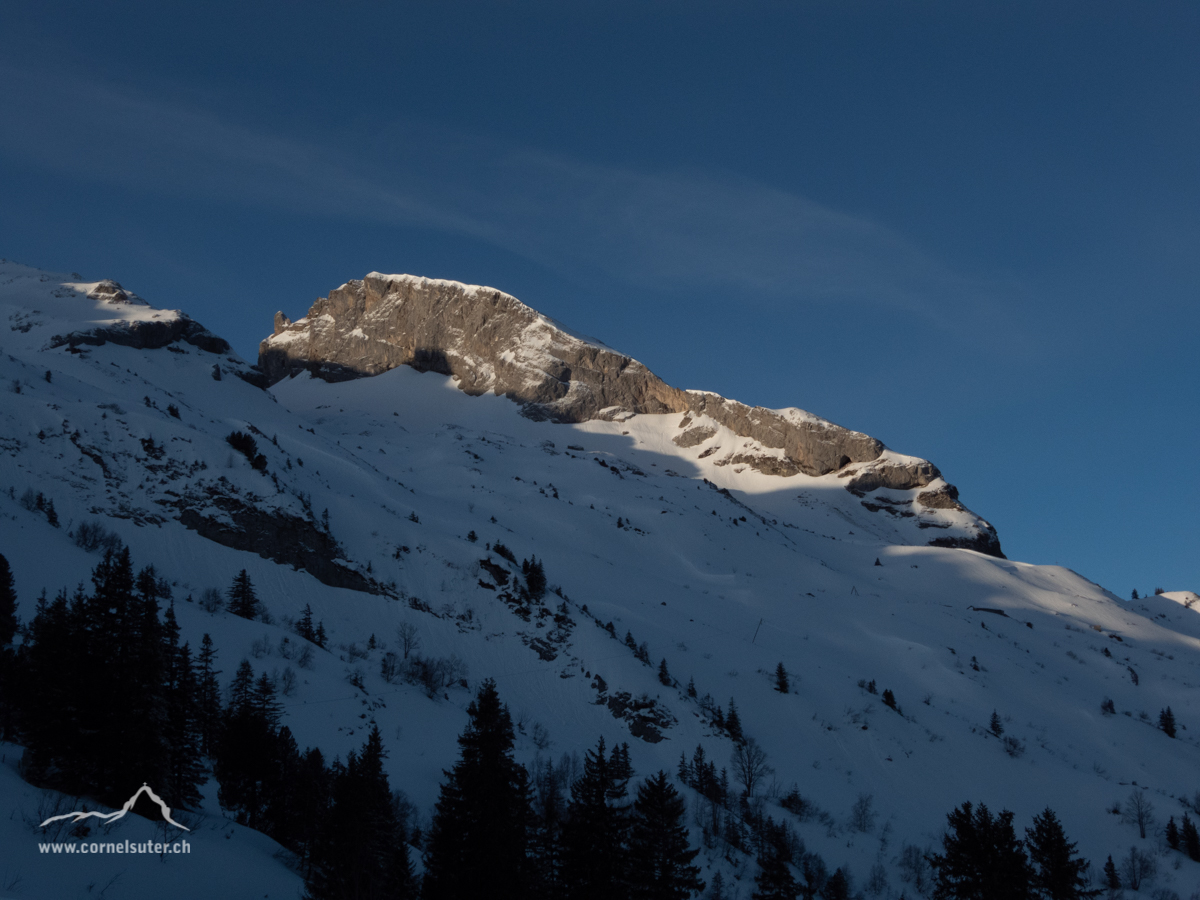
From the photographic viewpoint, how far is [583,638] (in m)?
58.2

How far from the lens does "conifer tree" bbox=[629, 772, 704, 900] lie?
22141 millimetres

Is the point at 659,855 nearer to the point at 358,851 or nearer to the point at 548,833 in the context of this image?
the point at 548,833

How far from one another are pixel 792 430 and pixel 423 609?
151 metres

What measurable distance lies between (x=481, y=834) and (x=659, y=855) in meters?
5.69

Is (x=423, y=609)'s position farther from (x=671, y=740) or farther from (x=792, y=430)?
(x=792, y=430)

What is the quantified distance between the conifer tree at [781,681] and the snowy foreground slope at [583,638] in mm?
1502

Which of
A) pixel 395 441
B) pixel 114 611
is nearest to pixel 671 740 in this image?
pixel 114 611

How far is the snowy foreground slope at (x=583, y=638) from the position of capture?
137 feet

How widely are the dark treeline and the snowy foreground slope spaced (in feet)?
6.79

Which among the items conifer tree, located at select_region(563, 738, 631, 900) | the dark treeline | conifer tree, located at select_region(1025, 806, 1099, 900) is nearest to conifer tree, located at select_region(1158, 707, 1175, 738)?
conifer tree, located at select_region(1025, 806, 1099, 900)

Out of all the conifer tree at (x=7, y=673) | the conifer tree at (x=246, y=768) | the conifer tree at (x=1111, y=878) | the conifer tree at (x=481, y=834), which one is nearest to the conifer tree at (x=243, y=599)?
the conifer tree at (x=7, y=673)

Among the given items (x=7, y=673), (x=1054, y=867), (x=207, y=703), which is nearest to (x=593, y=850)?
(x=1054, y=867)

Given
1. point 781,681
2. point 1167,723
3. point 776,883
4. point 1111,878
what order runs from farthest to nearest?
1. point 1167,723
2. point 781,681
3. point 1111,878
4. point 776,883

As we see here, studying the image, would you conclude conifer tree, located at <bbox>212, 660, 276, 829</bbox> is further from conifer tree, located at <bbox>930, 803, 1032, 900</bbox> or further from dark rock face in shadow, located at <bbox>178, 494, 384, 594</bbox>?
dark rock face in shadow, located at <bbox>178, 494, 384, 594</bbox>
